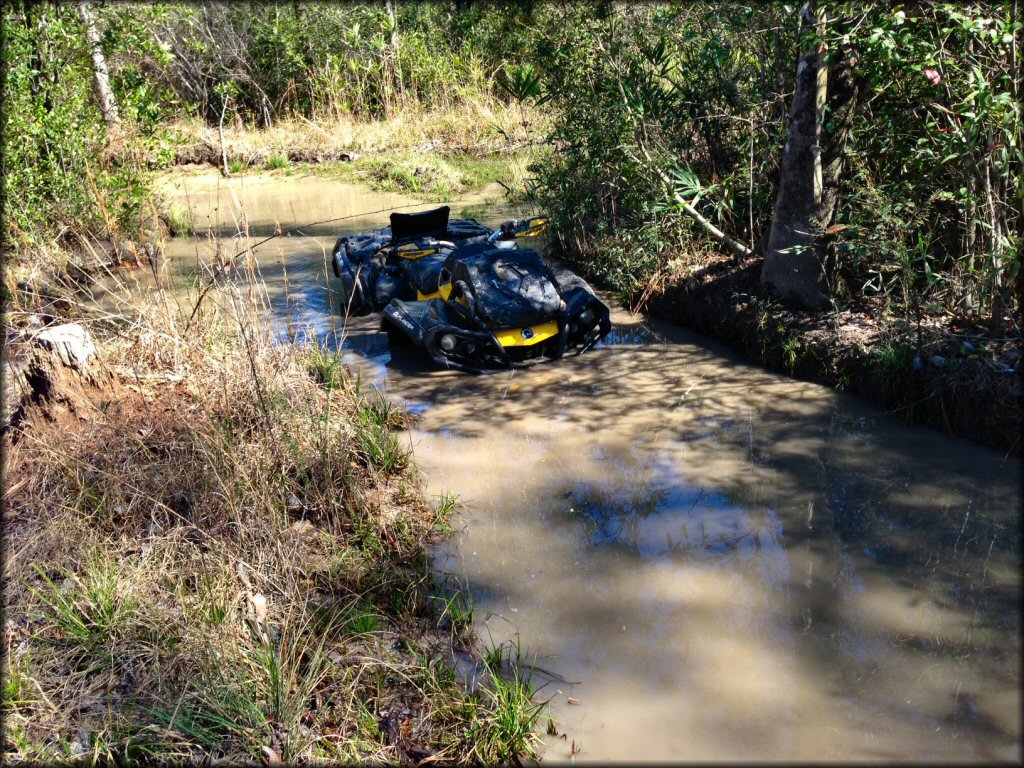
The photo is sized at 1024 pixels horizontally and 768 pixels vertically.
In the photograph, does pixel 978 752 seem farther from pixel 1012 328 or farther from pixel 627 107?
pixel 627 107

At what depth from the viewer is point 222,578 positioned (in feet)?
12.4

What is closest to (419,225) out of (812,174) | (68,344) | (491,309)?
(491,309)

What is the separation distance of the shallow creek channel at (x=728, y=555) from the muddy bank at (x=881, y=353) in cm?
16

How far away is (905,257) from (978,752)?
3686mm

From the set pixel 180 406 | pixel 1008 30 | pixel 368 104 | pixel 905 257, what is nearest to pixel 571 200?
pixel 905 257

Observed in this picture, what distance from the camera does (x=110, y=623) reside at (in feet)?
11.9

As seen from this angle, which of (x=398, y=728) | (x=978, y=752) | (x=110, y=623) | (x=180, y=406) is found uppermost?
(x=180, y=406)

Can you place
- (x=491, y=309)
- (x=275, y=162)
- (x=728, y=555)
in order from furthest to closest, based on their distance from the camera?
(x=275, y=162) < (x=491, y=309) < (x=728, y=555)

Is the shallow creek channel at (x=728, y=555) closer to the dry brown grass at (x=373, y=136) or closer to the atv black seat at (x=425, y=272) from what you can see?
the atv black seat at (x=425, y=272)

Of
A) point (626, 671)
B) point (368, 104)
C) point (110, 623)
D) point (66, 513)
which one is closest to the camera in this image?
point (110, 623)

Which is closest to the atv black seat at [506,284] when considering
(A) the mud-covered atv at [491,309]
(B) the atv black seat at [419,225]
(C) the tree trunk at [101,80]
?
(A) the mud-covered atv at [491,309]

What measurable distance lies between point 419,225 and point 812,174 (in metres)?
3.92

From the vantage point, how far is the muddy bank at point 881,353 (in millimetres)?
5594

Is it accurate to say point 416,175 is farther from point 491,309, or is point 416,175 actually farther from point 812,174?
point 812,174
